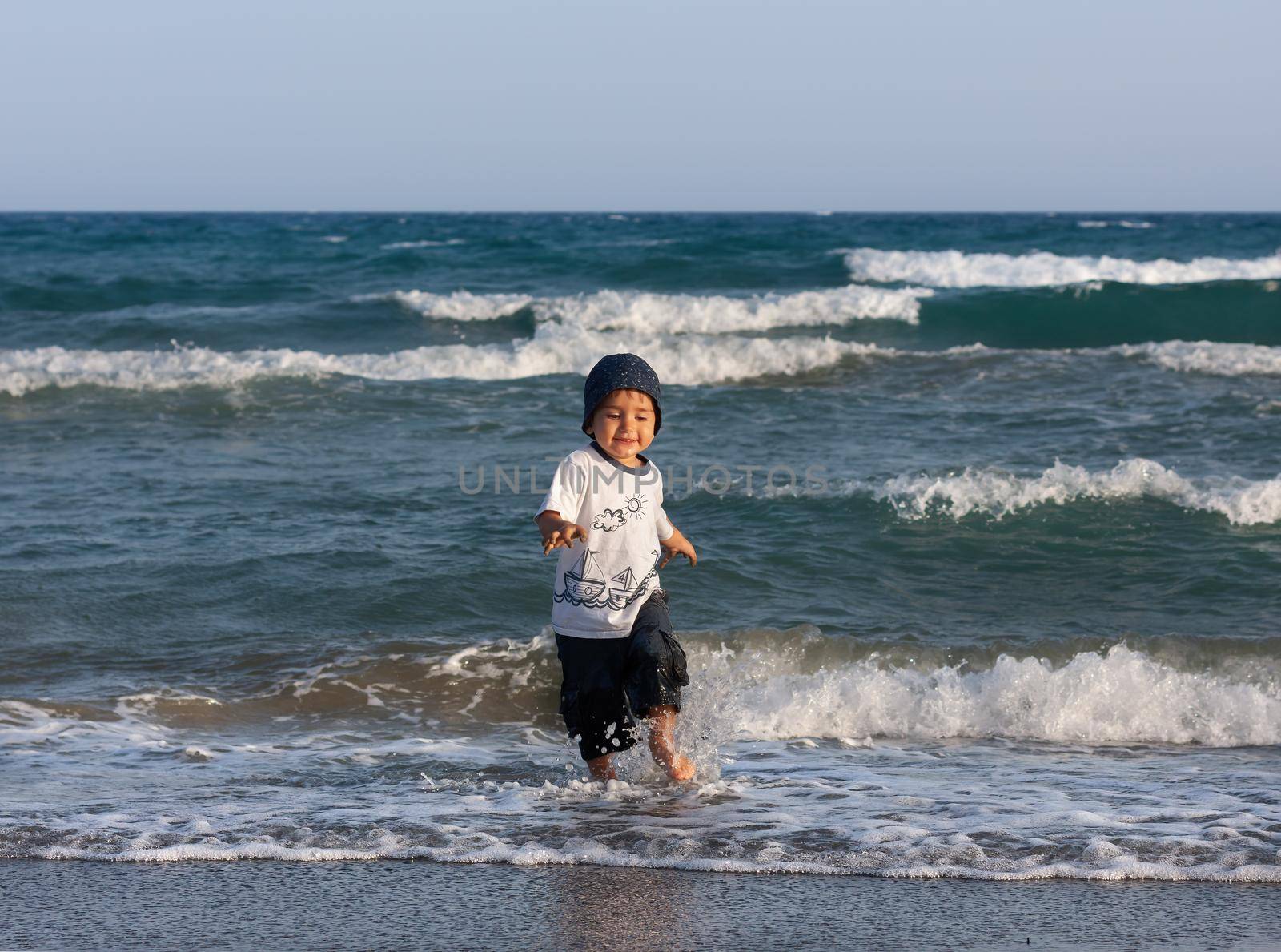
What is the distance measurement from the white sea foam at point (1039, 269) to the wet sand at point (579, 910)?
27742 mm

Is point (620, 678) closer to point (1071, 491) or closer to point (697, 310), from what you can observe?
point (1071, 491)

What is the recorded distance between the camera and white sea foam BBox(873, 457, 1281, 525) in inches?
334

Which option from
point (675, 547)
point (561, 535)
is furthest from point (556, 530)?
point (675, 547)

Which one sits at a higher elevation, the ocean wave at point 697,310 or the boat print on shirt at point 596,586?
the ocean wave at point 697,310

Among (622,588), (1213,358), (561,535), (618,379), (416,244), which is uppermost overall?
(416,244)

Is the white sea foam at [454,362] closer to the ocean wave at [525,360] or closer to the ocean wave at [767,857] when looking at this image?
the ocean wave at [525,360]

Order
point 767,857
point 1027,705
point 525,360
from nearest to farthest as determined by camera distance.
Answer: point 767,857, point 1027,705, point 525,360

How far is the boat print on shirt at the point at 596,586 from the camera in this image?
13.5ft

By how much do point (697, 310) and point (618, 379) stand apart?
54.7 feet

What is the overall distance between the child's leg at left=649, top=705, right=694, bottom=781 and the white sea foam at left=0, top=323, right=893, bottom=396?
11162 millimetres

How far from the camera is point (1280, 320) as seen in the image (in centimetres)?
2028

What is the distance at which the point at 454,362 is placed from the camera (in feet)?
53.5

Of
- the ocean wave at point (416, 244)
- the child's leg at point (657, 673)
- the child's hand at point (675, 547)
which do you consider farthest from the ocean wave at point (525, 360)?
the ocean wave at point (416, 244)

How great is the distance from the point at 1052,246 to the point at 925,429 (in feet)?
97.8
